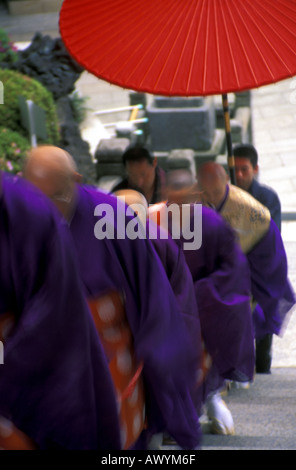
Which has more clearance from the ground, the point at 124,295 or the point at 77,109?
the point at 124,295

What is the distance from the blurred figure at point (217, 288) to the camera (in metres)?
3.45

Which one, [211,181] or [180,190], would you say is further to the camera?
[211,181]

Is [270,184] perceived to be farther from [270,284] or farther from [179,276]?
[179,276]

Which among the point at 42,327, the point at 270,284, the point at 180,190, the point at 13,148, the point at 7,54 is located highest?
the point at 42,327

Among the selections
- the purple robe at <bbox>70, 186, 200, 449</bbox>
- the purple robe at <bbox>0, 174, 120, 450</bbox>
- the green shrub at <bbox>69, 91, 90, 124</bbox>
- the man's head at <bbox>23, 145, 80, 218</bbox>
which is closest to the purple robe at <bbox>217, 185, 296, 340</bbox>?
the purple robe at <bbox>70, 186, 200, 449</bbox>

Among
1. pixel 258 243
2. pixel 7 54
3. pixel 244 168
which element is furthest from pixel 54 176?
pixel 7 54

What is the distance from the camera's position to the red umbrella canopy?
11.5 feet

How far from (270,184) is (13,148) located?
3.66m

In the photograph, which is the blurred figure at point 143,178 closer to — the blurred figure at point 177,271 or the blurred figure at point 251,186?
the blurred figure at point 251,186

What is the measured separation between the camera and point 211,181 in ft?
12.2

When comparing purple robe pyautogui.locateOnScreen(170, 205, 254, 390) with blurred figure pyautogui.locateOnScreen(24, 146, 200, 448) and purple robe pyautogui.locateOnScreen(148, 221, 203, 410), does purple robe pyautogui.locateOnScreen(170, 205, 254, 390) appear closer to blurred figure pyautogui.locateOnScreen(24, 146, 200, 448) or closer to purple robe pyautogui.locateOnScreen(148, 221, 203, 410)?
purple robe pyautogui.locateOnScreen(148, 221, 203, 410)

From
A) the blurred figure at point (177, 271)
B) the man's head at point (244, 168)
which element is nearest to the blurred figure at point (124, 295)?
the blurred figure at point (177, 271)

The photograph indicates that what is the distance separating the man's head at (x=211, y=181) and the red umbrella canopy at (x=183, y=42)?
0.38m

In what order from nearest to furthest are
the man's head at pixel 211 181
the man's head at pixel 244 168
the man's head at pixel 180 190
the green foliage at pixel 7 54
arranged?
the man's head at pixel 180 190
the man's head at pixel 211 181
the man's head at pixel 244 168
the green foliage at pixel 7 54
